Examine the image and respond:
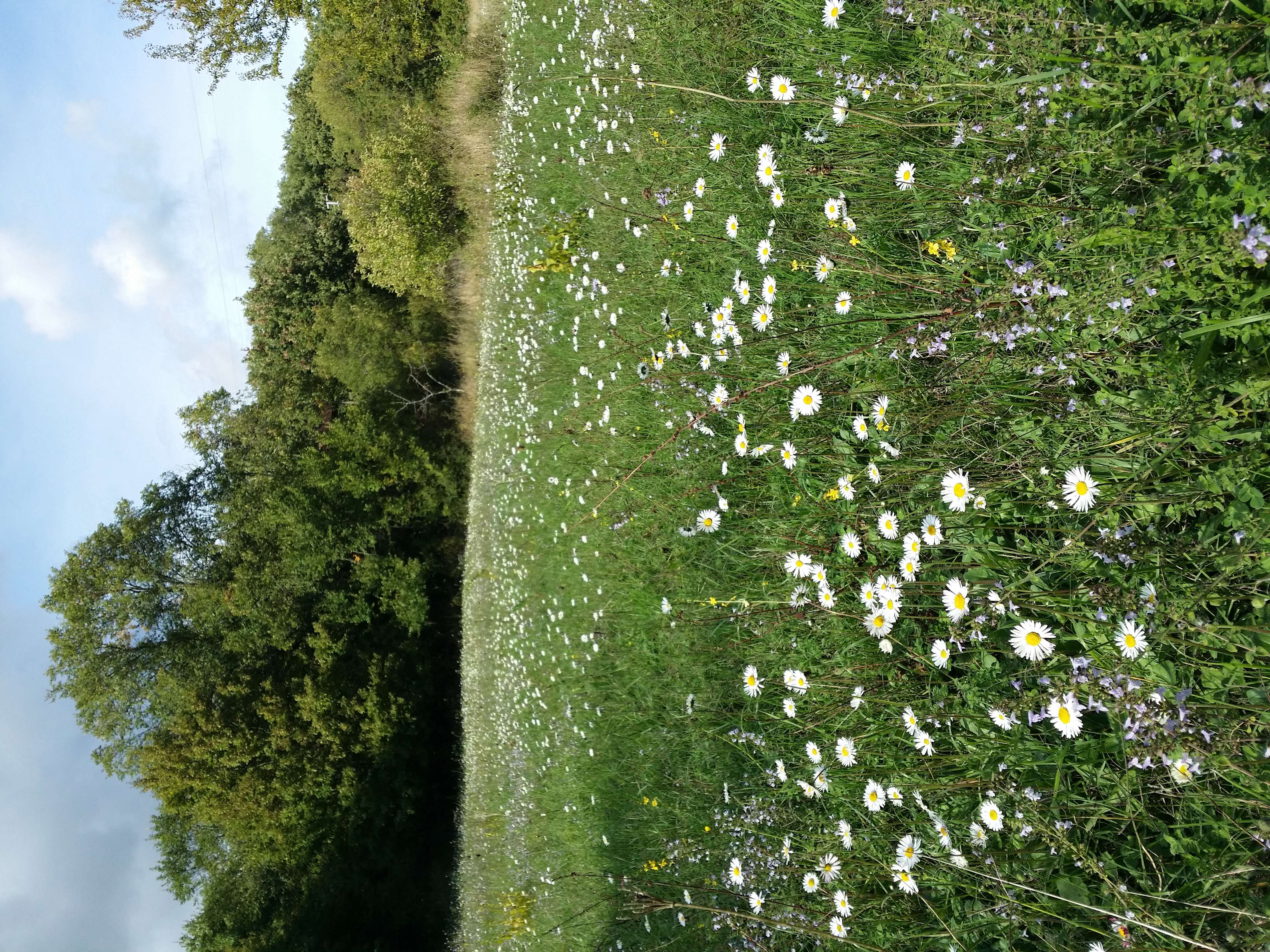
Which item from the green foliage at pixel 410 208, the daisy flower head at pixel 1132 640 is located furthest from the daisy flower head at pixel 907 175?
the green foliage at pixel 410 208

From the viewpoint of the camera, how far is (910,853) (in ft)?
10.0

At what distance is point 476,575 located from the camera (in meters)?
12.0

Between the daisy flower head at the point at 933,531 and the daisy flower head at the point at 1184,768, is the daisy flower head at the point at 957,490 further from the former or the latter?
the daisy flower head at the point at 1184,768

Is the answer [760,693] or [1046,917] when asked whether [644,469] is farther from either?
[1046,917]

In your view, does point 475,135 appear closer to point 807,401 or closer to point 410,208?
point 410,208

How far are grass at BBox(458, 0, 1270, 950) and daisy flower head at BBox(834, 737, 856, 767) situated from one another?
10 cm

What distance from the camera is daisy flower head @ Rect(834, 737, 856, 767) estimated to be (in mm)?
3279

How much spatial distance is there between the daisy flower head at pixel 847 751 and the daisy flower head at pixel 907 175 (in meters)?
2.54

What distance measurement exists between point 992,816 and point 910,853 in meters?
0.52

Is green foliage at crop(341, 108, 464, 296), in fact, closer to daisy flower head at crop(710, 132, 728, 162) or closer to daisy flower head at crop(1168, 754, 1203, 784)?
daisy flower head at crop(710, 132, 728, 162)

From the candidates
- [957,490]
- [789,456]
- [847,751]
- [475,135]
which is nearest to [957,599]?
[957,490]

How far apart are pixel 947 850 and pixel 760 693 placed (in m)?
1.53

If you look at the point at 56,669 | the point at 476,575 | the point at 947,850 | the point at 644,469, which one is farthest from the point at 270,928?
the point at 947,850

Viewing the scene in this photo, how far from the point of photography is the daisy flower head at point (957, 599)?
279cm
